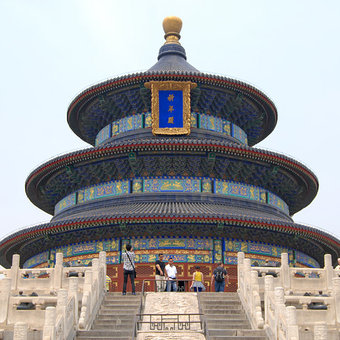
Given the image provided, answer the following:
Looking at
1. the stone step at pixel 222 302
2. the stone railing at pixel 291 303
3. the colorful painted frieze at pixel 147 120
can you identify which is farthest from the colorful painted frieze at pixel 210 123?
the stone step at pixel 222 302

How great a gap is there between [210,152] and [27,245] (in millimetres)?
9810

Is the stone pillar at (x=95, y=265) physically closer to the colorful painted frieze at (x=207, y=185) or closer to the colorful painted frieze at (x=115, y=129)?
the colorful painted frieze at (x=207, y=185)

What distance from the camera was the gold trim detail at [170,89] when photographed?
34.7 meters

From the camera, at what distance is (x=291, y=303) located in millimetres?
17875

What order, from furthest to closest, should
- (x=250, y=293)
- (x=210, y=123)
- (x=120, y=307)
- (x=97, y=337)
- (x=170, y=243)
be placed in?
(x=210, y=123), (x=170, y=243), (x=120, y=307), (x=250, y=293), (x=97, y=337)

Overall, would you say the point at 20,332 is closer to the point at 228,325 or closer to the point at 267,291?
the point at 228,325

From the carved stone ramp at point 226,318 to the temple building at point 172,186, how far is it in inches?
340

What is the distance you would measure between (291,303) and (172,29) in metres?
27.1

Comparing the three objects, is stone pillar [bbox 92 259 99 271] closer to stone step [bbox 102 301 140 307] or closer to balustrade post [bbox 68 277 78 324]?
stone step [bbox 102 301 140 307]

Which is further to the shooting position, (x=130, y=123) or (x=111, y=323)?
(x=130, y=123)

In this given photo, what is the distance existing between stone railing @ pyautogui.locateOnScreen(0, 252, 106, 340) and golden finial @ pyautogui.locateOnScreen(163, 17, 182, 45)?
924 inches

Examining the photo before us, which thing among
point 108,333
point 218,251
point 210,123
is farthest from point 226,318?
point 210,123

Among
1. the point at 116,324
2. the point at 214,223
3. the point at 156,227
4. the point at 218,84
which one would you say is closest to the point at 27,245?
the point at 156,227

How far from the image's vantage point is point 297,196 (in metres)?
37.7
